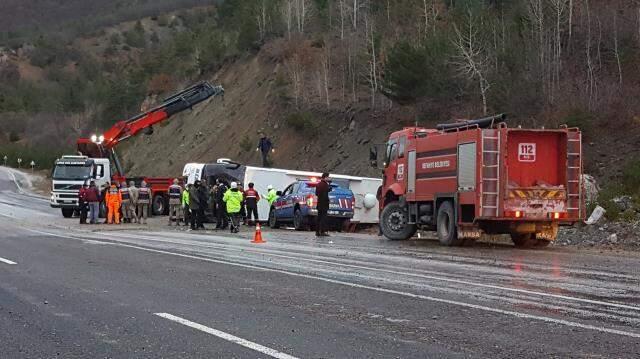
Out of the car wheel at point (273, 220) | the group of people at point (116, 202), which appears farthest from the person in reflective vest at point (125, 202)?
the car wheel at point (273, 220)

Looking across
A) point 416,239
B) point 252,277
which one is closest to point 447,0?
point 416,239

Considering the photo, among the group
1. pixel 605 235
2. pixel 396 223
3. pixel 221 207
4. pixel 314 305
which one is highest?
pixel 221 207

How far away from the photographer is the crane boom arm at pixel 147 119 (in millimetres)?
38562

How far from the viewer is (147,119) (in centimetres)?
3975

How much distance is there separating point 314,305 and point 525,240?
11770 mm

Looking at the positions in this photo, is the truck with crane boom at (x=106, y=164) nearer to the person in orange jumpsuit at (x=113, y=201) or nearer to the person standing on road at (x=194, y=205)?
the person in orange jumpsuit at (x=113, y=201)

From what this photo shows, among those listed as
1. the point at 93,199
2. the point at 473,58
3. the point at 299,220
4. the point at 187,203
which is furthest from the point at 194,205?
the point at 473,58

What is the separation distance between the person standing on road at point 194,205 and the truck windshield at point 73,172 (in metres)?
10.7

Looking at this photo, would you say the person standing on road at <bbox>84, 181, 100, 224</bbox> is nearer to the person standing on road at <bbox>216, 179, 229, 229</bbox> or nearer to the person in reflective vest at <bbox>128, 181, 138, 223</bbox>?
the person in reflective vest at <bbox>128, 181, 138, 223</bbox>

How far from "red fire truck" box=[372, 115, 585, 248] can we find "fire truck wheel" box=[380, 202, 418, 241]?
170cm

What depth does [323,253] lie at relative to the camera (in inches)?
658

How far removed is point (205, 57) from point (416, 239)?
51.2m

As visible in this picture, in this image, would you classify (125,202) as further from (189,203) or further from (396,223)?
(396,223)

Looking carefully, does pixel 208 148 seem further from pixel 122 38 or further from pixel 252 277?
pixel 122 38
